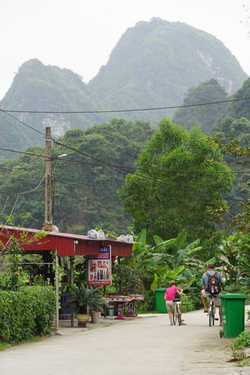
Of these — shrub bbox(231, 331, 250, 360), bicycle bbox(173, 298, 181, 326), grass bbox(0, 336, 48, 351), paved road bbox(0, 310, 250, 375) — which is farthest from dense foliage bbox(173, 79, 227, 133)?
shrub bbox(231, 331, 250, 360)

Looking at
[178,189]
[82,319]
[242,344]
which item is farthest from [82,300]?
[178,189]

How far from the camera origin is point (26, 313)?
11.4 metres

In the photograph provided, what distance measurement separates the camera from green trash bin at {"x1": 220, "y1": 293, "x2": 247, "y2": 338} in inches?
412

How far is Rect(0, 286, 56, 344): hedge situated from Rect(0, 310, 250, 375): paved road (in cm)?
34

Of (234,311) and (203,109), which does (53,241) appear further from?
(203,109)

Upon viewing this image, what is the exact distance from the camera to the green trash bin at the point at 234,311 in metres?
10.5

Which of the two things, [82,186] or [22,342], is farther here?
[82,186]

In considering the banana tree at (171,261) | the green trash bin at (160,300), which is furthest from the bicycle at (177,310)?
the banana tree at (171,261)

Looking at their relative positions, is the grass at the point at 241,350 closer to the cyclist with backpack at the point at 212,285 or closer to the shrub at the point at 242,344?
the shrub at the point at 242,344

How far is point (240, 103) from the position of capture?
79.8 m

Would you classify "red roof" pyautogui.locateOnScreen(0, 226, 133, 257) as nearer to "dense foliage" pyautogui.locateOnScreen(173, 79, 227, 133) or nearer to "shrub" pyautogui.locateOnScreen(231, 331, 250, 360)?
"shrub" pyautogui.locateOnScreen(231, 331, 250, 360)

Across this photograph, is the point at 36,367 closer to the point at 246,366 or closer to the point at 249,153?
the point at 246,366

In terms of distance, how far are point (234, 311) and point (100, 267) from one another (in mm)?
7360

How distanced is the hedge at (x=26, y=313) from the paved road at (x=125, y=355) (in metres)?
0.34
